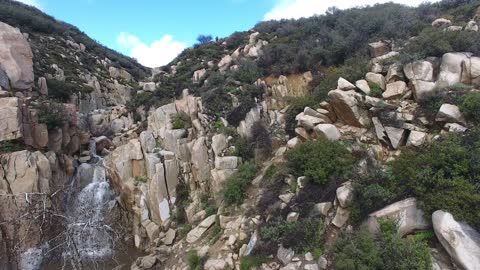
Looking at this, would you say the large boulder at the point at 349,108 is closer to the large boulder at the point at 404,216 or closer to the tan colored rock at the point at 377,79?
the tan colored rock at the point at 377,79

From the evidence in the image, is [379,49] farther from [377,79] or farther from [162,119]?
[162,119]

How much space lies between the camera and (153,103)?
20.2 metres

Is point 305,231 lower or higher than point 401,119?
lower

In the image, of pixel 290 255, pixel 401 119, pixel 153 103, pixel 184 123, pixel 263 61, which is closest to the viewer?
pixel 290 255

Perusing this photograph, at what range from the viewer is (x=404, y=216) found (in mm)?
7125

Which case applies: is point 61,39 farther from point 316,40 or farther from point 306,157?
point 306,157

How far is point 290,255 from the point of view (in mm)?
7914

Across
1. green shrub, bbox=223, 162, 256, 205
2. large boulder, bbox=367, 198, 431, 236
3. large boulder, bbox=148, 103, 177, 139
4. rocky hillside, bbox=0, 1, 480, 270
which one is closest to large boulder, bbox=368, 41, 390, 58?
rocky hillside, bbox=0, 1, 480, 270

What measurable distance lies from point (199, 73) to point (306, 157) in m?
13.6

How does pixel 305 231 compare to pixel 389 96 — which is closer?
pixel 305 231

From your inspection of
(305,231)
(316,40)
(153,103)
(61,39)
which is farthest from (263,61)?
(61,39)

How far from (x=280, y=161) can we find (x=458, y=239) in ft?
19.4

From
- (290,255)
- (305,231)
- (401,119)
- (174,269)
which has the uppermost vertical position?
(401,119)

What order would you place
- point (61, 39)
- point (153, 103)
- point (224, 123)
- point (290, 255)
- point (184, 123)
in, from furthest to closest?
point (61, 39) < point (153, 103) < point (184, 123) < point (224, 123) < point (290, 255)
